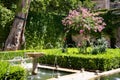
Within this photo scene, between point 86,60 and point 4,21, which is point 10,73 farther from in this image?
point 4,21

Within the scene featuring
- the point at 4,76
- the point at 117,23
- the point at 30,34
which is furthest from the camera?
the point at 117,23

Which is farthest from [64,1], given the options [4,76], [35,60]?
[4,76]

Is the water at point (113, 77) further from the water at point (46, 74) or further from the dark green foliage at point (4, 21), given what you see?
the dark green foliage at point (4, 21)

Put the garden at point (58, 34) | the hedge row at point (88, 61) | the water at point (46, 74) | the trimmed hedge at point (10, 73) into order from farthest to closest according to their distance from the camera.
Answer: the garden at point (58, 34)
the hedge row at point (88, 61)
the water at point (46, 74)
the trimmed hedge at point (10, 73)

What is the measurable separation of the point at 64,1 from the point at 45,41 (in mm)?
3379

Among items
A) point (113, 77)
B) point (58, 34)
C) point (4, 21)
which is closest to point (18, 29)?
point (4, 21)

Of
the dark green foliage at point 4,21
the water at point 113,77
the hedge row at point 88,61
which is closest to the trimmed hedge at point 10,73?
the water at point 113,77

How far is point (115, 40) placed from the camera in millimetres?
22438

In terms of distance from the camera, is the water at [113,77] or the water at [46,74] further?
the water at [46,74]

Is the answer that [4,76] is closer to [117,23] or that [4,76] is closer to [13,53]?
[13,53]

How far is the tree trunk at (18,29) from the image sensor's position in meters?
18.3

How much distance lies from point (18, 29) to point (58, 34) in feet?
15.4

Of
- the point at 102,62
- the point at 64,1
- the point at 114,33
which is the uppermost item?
the point at 64,1

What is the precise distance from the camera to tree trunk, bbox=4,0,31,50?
60.1 ft
